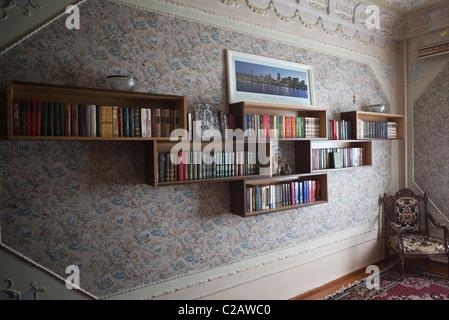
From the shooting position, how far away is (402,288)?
3357 mm

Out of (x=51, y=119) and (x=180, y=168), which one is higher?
(x=51, y=119)

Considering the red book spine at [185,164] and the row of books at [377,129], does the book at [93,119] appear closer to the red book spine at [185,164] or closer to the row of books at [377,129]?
the red book spine at [185,164]

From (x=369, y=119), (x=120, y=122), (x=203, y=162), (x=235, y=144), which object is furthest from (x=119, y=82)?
(x=369, y=119)

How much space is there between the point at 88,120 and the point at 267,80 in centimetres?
176

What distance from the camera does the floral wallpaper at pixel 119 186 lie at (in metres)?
1.90

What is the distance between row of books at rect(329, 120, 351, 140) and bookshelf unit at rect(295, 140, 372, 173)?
2.0 inches

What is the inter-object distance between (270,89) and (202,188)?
1226 millimetres

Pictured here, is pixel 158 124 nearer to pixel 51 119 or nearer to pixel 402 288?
pixel 51 119

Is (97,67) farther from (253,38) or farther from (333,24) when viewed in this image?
(333,24)

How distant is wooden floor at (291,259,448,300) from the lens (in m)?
3.25

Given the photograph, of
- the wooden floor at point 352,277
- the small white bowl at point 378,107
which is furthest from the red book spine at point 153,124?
the small white bowl at point 378,107

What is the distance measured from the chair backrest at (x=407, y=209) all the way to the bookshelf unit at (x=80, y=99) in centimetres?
329

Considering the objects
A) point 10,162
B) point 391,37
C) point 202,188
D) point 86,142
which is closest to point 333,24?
point 391,37

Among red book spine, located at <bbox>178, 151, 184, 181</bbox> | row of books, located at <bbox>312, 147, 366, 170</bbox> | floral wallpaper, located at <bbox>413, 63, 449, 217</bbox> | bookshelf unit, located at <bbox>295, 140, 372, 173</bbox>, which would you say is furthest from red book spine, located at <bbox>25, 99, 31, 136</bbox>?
floral wallpaper, located at <bbox>413, 63, 449, 217</bbox>
